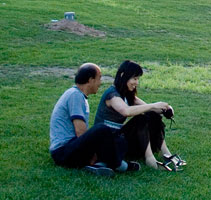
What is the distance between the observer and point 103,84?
1298 cm

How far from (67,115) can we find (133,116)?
0.82m

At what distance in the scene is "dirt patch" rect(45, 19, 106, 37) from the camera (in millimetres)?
20375

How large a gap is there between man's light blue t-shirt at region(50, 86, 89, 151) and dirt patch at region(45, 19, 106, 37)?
14.0 m

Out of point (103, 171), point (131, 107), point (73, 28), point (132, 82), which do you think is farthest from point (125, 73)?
point (73, 28)

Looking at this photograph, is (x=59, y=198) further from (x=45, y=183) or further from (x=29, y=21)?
(x=29, y=21)

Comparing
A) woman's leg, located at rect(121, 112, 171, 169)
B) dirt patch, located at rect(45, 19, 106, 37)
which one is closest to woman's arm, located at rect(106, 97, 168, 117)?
woman's leg, located at rect(121, 112, 171, 169)

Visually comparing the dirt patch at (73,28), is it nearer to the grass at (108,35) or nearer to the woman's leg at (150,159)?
the grass at (108,35)

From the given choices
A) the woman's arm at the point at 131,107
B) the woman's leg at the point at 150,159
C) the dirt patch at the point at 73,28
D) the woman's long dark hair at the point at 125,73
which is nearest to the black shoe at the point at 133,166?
the woman's leg at the point at 150,159

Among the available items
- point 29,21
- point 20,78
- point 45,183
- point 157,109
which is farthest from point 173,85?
point 29,21

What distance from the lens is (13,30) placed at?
1966 cm

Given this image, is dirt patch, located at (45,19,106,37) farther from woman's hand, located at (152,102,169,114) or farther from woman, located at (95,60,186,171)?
woman's hand, located at (152,102,169,114)

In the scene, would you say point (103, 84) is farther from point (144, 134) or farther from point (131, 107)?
point (131, 107)

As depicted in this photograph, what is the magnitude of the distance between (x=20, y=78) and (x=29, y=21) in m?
8.53

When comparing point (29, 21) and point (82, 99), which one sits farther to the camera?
point (29, 21)
